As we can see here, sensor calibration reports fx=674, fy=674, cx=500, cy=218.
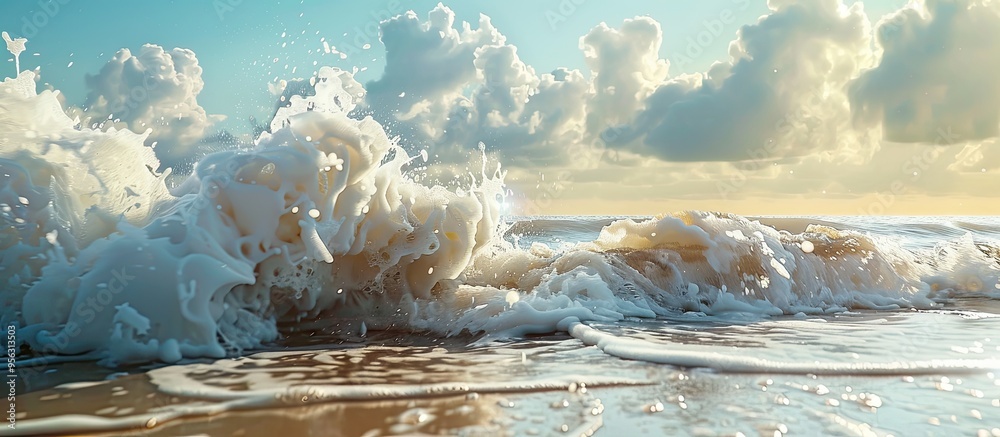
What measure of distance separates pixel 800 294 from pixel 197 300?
571 centimetres

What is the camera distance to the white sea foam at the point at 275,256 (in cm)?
407

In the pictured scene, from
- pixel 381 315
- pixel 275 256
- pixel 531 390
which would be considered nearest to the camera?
pixel 531 390

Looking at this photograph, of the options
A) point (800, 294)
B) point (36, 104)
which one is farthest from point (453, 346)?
point (800, 294)

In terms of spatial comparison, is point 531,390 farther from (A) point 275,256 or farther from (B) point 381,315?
(B) point 381,315

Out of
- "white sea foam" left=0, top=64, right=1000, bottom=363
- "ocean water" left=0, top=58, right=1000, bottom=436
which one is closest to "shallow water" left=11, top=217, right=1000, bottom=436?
"ocean water" left=0, top=58, right=1000, bottom=436

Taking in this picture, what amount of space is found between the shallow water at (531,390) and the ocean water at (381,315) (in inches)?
0.7

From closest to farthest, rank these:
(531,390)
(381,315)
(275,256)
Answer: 1. (531,390)
2. (275,256)
3. (381,315)

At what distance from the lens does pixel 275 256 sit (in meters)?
4.79

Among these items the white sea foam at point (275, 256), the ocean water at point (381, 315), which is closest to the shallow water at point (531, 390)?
the ocean water at point (381, 315)

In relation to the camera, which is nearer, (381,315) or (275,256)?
(275,256)

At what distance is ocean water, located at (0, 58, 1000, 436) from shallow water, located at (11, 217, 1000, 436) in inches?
0.7

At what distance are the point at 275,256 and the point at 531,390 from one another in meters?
2.48

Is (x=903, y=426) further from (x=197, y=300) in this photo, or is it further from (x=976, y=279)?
(x=976, y=279)

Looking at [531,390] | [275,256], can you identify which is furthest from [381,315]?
[531,390]
